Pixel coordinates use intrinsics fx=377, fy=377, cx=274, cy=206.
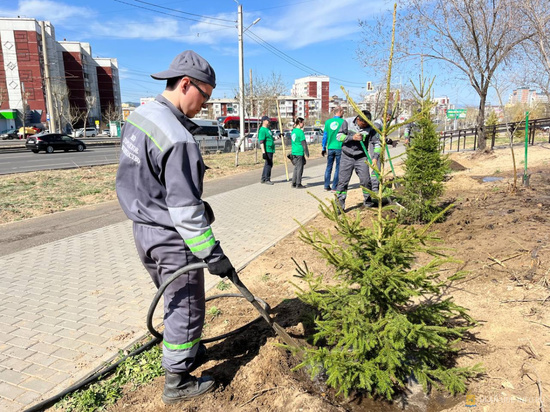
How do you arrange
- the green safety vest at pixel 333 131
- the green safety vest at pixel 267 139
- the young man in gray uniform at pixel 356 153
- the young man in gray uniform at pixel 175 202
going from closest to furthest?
the young man in gray uniform at pixel 175 202 < the young man in gray uniform at pixel 356 153 < the green safety vest at pixel 333 131 < the green safety vest at pixel 267 139

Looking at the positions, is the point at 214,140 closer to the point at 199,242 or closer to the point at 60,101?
the point at 199,242

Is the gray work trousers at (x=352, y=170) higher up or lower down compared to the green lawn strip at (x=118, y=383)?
higher up

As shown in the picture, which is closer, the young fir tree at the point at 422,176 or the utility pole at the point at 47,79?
the young fir tree at the point at 422,176

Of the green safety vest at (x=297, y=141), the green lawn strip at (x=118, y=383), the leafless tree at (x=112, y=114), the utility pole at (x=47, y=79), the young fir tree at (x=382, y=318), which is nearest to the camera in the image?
the young fir tree at (x=382, y=318)

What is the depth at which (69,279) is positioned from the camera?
4430mm

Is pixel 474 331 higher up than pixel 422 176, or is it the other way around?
pixel 422 176

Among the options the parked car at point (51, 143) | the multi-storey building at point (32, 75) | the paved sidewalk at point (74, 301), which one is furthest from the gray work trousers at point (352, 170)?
the multi-storey building at point (32, 75)

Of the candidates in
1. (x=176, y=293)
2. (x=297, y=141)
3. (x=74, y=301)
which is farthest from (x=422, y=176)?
(x=74, y=301)

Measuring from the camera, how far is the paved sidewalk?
274cm

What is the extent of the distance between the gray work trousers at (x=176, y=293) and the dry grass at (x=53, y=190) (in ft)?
22.3

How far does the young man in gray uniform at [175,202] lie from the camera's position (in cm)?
210

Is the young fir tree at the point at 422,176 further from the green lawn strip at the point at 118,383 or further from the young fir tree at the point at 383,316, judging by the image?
the green lawn strip at the point at 118,383

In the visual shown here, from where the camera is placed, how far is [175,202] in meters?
2.09

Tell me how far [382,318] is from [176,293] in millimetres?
1302
